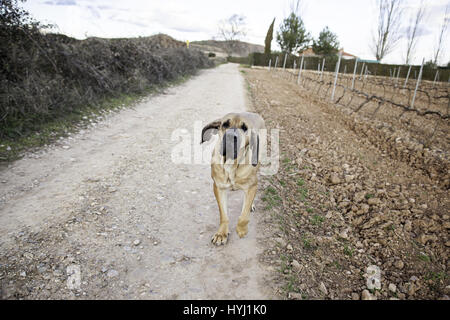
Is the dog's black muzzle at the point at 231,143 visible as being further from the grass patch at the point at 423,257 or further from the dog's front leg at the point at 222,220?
the grass patch at the point at 423,257

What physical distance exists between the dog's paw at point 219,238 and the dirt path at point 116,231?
0.08 meters

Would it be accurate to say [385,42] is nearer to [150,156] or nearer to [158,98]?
[158,98]

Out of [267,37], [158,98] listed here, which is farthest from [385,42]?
[158,98]

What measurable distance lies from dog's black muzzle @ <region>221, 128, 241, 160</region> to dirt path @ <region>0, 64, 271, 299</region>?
42.2 inches

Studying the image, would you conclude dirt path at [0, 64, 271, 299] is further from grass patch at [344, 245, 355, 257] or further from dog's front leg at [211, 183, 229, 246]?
grass patch at [344, 245, 355, 257]

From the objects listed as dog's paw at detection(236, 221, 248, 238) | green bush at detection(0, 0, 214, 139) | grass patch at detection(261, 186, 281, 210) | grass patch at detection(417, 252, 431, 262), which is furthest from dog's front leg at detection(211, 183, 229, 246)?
green bush at detection(0, 0, 214, 139)

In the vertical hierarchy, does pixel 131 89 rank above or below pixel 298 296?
above

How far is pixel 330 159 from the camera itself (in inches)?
232

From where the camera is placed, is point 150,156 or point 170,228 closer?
point 170,228

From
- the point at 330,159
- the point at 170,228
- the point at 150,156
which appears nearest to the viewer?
the point at 170,228

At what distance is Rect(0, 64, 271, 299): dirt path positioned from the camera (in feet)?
7.67

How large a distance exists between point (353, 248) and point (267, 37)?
57.7 metres

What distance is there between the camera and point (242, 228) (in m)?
3.02
